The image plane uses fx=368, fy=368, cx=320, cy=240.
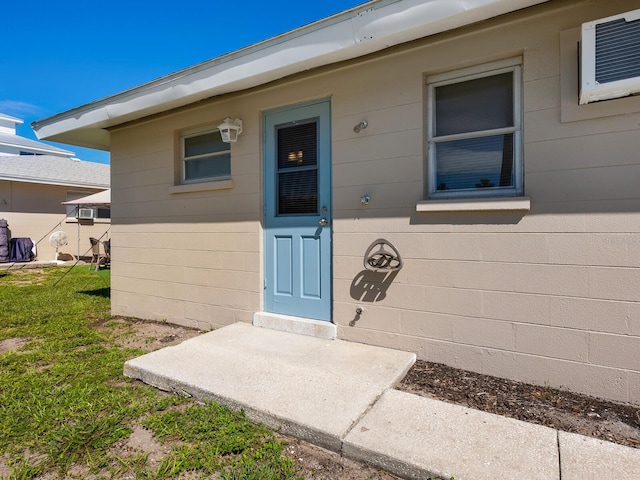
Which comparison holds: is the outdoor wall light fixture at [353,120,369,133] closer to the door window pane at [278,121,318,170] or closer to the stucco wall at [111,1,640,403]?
the stucco wall at [111,1,640,403]

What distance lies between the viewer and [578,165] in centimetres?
251

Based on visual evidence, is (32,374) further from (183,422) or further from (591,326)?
(591,326)

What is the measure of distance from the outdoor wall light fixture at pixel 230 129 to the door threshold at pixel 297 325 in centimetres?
192

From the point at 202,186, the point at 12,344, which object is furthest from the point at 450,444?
the point at 12,344

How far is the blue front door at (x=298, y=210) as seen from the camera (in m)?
3.61

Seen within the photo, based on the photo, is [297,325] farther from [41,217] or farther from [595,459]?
[41,217]

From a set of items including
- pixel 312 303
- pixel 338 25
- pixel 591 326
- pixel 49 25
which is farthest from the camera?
pixel 49 25

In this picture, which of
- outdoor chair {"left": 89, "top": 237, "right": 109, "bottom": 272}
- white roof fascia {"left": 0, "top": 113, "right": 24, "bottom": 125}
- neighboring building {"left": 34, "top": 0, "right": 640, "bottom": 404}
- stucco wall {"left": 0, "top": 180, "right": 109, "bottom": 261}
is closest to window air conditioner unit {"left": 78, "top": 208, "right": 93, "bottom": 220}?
outdoor chair {"left": 89, "top": 237, "right": 109, "bottom": 272}

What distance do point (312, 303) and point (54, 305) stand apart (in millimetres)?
4725

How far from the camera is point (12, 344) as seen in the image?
3.99m

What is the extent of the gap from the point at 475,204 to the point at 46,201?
14.9m

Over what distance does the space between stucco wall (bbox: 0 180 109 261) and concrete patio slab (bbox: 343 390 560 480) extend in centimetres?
1317

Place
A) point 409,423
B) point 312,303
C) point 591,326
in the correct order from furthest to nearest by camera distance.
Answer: point 312,303 → point 591,326 → point 409,423

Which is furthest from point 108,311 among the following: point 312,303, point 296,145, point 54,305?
point 296,145
